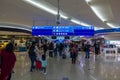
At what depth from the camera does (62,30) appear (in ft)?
51.5

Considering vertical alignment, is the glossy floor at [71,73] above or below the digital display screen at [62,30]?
below

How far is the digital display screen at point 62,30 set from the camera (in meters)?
15.7

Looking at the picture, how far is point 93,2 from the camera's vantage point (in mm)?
14820

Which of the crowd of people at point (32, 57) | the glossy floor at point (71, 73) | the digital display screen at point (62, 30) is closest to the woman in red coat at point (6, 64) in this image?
the crowd of people at point (32, 57)

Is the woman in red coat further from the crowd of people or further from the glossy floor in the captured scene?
the glossy floor

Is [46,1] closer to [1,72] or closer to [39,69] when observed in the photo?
[39,69]

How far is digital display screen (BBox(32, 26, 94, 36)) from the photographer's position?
15.7 meters

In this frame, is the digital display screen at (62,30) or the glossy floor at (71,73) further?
the digital display screen at (62,30)

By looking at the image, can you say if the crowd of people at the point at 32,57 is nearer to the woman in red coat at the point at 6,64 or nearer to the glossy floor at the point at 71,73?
the woman in red coat at the point at 6,64

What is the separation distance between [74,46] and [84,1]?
5.20m

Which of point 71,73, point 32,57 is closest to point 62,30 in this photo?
point 32,57

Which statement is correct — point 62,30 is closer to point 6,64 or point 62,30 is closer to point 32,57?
point 32,57

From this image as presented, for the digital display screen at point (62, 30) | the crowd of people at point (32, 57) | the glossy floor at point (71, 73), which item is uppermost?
the digital display screen at point (62, 30)

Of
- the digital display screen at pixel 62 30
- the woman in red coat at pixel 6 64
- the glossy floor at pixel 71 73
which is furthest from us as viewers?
the digital display screen at pixel 62 30
